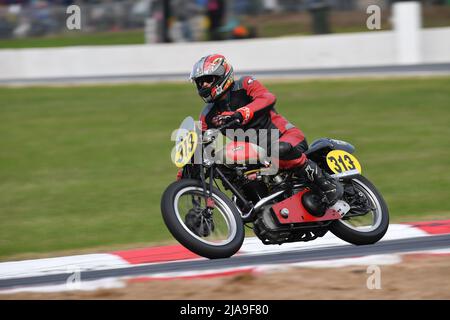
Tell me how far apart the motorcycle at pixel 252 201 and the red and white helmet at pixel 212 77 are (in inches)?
13.2

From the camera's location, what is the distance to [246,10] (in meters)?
21.4

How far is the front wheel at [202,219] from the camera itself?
6.38 meters

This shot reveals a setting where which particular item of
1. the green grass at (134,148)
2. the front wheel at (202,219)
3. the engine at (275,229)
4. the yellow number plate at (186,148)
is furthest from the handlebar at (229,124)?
the green grass at (134,148)

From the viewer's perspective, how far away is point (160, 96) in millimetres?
19859

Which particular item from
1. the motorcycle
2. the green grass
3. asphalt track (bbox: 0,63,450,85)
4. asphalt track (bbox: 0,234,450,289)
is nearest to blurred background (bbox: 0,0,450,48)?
asphalt track (bbox: 0,63,450,85)

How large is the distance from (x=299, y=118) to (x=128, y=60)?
7408mm

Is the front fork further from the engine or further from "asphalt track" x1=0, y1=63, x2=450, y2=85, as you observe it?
"asphalt track" x1=0, y1=63, x2=450, y2=85

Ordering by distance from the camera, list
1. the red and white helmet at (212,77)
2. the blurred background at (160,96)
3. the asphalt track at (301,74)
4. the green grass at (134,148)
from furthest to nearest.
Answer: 1. the asphalt track at (301,74)
2. the blurred background at (160,96)
3. the green grass at (134,148)
4. the red and white helmet at (212,77)

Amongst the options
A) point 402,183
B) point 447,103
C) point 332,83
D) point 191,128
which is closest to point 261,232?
point 191,128

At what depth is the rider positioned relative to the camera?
22.2ft

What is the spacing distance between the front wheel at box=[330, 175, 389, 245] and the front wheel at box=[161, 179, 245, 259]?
1053mm

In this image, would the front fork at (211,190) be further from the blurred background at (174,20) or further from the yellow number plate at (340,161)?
the blurred background at (174,20)

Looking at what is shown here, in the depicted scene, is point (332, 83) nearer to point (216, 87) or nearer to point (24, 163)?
point (24, 163)

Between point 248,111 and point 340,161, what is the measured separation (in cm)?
119
